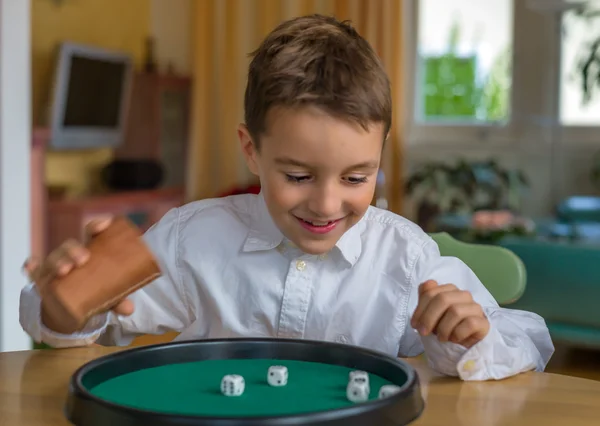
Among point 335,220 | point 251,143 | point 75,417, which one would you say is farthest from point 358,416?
point 251,143

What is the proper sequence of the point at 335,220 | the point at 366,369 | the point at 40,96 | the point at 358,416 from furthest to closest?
the point at 40,96 → the point at 335,220 → the point at 366,369 → the point at 358,416

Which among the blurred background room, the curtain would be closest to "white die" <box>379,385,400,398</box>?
the blurred background room

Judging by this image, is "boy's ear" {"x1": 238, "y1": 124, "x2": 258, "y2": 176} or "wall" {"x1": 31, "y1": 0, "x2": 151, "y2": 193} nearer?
"boy's ear" {"x1": 238, "y1": 124, "x2": 258, "y2": 176}

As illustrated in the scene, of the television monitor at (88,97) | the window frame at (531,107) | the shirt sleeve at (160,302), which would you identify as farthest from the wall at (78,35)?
the shirt sleeve at (160,302)

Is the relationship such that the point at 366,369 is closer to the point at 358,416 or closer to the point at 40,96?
the point at 358,416

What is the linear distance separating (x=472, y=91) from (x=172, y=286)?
4.56 metres

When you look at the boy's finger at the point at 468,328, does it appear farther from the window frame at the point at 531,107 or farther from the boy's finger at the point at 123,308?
the window frame at the point at 531,107

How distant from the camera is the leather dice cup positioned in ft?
2.91

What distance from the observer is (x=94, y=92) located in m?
5.33

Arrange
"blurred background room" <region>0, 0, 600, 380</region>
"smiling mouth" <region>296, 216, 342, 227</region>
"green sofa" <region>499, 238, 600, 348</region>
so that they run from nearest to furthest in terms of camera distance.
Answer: "smiling mouth" <region>296, 216, 342, 227</region> < "green sofa" <region>499, 238, 600, 348</region> < "blurred background room" <region>0, 0, 600, 380</region>

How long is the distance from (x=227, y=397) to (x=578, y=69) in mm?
4549

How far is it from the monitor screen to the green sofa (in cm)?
298

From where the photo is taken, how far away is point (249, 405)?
2.79 ft

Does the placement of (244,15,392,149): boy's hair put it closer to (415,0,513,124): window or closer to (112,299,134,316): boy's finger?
(112,299,134,316): boy's finger
